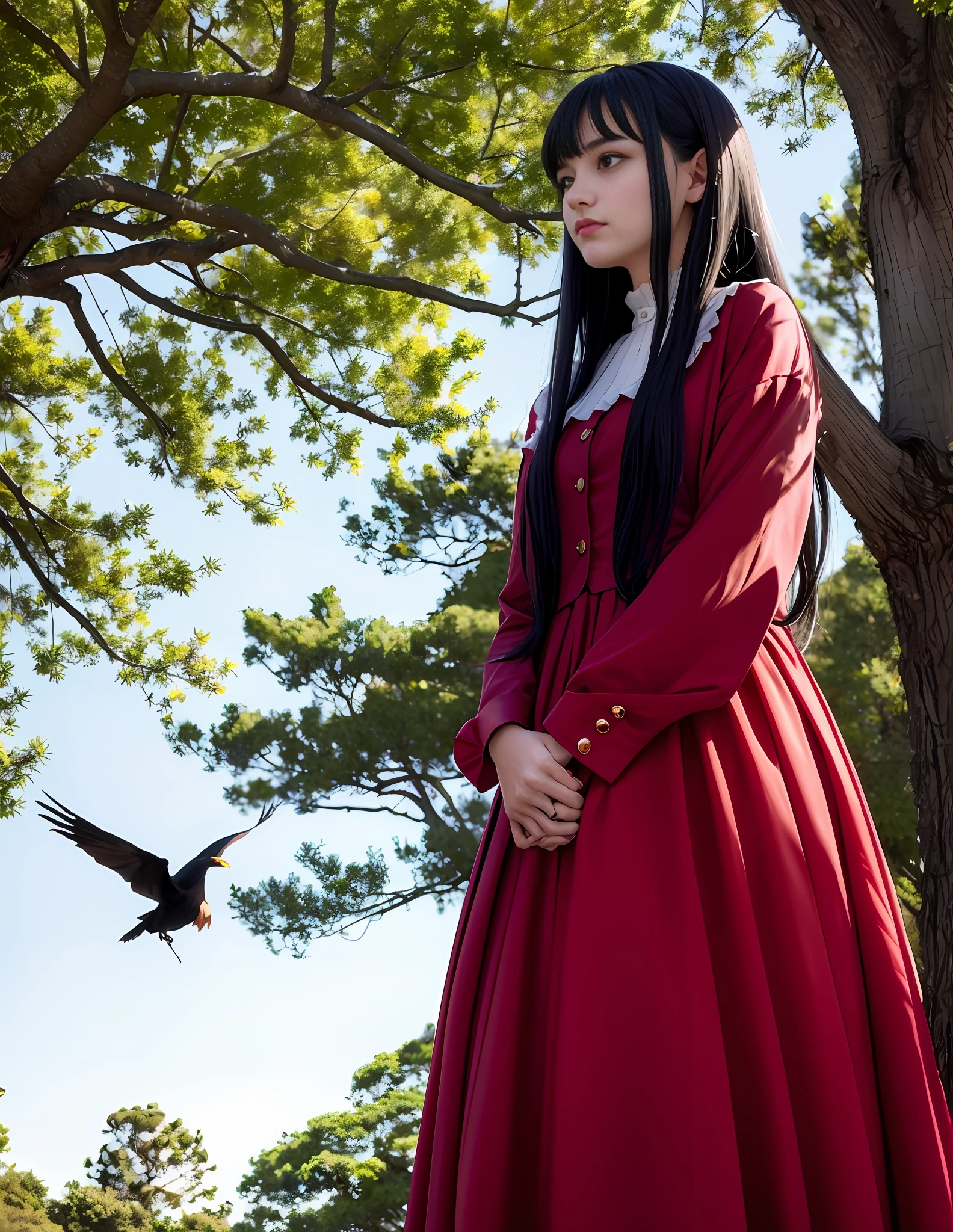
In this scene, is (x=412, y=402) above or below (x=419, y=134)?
below

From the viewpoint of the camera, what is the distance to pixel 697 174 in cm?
131

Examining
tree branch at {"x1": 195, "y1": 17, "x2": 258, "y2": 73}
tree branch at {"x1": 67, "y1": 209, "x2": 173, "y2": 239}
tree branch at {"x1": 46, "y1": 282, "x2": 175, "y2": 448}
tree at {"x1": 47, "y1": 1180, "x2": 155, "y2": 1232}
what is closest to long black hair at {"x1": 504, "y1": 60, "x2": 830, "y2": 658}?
tree branch at {"x1": 67, "y1": 209, "x2": 173, "y2": 239}

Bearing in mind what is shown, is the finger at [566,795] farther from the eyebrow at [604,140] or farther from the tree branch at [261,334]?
the tree branch at [261,334]

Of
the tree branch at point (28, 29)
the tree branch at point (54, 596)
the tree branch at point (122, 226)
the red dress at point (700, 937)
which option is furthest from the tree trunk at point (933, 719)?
the tree branch at point (54, 596)

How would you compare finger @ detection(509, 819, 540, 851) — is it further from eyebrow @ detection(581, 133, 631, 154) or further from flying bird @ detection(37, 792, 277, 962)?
flying bird @ detection(37, 792, 277, 962)

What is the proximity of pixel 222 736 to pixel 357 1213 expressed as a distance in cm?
262

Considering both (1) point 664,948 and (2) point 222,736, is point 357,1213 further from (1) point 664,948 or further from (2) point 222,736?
(1) point 664,948

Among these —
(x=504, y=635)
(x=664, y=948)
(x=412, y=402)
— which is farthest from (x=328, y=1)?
(x=664, y=948)

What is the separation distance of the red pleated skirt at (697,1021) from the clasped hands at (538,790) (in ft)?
0.06

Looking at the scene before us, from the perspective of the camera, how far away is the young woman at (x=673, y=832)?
93cm

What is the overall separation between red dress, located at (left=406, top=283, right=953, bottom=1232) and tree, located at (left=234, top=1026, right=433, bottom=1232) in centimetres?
524

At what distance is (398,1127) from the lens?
20.8ft

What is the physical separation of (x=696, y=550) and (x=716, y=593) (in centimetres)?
5

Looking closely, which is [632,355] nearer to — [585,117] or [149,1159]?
[585,117]
